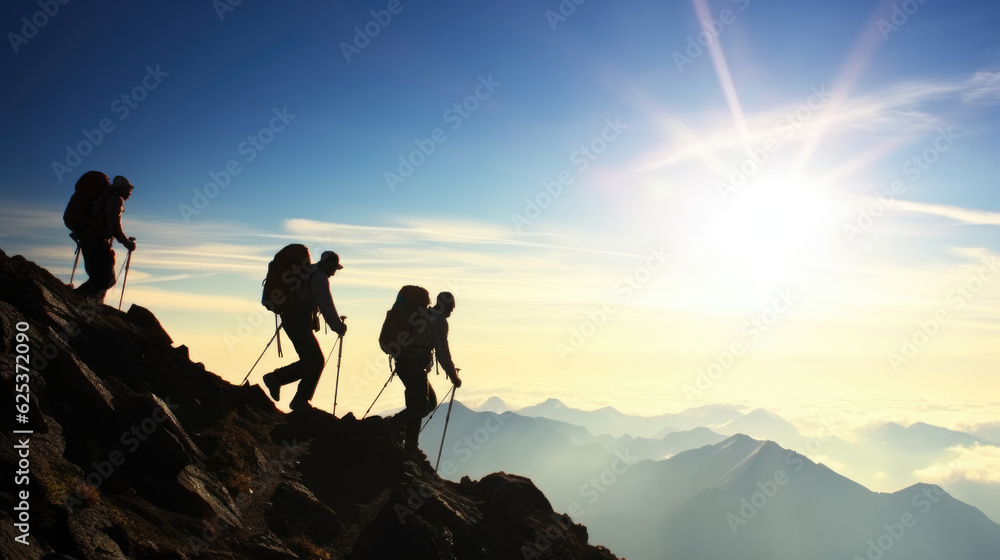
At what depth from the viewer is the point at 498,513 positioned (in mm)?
15789

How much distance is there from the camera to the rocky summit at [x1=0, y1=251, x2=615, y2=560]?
26.3 ft

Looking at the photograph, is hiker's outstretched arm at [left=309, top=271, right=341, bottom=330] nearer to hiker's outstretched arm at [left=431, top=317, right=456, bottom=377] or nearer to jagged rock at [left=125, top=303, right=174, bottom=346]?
hiker's outstretched arm at [left=431, top=317, right=456, bottom=377]

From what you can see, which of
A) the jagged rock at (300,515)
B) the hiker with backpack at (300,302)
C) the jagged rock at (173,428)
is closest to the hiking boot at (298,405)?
the hiker with backpack at (300,302)

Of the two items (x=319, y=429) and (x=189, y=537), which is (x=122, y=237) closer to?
(x=319, y=429)

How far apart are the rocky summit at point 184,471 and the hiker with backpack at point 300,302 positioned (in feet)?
6.49

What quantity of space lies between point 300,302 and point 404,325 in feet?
9.18

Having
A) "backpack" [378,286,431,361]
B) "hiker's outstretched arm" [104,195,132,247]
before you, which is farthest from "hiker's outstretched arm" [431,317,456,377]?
"hiker's outstretched arm" [104,195,132,247]

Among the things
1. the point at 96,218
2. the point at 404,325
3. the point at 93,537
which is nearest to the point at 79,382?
the point at 93,537

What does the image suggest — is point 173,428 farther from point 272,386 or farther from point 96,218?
point 96,218

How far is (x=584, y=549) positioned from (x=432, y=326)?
8.20 metres

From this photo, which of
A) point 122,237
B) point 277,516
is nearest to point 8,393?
point 277,516

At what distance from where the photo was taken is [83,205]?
47.7 feet

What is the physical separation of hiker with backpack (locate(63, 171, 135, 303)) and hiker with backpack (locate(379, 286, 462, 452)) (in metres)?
7.75

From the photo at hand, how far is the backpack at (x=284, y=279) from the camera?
A: 14.0 m
